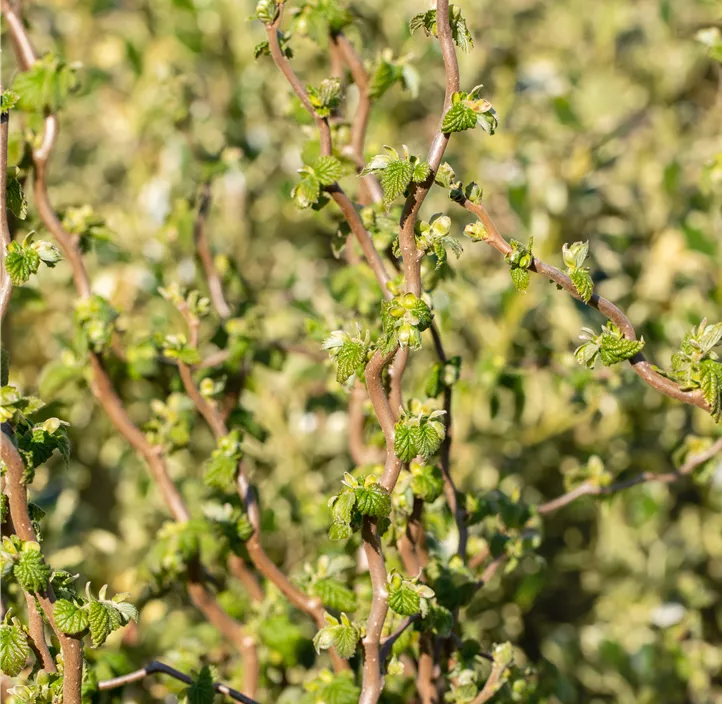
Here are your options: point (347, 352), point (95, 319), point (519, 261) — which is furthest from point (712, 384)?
point (95, 319)

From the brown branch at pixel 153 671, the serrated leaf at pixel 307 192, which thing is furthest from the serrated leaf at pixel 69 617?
the serrated leaf at pixel 307 192

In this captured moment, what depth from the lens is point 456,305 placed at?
4.08 feet

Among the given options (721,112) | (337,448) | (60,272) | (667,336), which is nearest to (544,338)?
(667,336)

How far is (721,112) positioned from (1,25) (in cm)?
144

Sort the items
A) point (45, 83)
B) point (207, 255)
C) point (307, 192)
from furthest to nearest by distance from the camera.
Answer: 1. point (207, 255)
2. point (45, 83)
3. point (307, 192)

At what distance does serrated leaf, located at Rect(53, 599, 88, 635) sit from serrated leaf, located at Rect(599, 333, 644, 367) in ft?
1.37

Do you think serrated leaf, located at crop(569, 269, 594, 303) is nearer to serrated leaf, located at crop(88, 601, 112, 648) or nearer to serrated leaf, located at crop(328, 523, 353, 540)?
serrated leaf, located at crop(328, 523, 353, 540)

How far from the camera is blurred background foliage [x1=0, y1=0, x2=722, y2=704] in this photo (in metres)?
1.20

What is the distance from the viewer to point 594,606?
1748 mm

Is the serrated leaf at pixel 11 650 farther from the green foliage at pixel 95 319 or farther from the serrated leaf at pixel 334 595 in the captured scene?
the green foliage at pixel 95 319

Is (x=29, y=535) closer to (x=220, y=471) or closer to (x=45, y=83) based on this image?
(x=220, y=471)

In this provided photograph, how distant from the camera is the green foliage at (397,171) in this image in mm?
636

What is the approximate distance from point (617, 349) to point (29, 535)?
17.6 inches

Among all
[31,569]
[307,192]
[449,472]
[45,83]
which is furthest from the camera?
[45,83]
